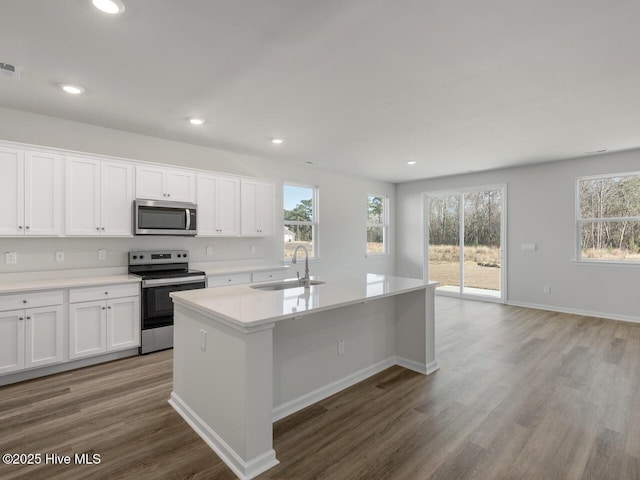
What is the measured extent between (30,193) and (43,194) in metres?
0.10

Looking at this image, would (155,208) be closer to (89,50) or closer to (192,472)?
(89,50)

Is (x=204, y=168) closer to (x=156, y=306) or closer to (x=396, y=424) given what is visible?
(x=156, y=306)

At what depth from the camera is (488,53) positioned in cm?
227

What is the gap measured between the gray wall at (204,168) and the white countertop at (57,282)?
0.19 metres

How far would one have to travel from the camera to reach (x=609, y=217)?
518 centimetres

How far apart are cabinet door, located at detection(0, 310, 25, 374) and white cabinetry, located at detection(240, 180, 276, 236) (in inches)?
99.3

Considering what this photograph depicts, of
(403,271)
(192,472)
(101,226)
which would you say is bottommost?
(192,472)

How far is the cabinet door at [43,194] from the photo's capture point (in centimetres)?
317

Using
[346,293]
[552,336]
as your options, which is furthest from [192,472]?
[552,336]

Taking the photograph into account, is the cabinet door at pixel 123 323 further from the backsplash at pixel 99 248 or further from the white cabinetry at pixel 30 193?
the white cabinetry at pixel 30 193

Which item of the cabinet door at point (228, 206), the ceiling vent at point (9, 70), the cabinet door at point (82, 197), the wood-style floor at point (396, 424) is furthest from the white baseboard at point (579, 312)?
the ceiling vent at point (9, 70)

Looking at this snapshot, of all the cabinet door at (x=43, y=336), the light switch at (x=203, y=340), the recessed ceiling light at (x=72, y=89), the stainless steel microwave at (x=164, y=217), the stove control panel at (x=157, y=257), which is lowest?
the cabinet door at (x=43, y=336)

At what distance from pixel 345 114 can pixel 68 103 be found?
8.67ft

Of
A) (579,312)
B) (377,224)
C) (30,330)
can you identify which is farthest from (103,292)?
(579,312)
